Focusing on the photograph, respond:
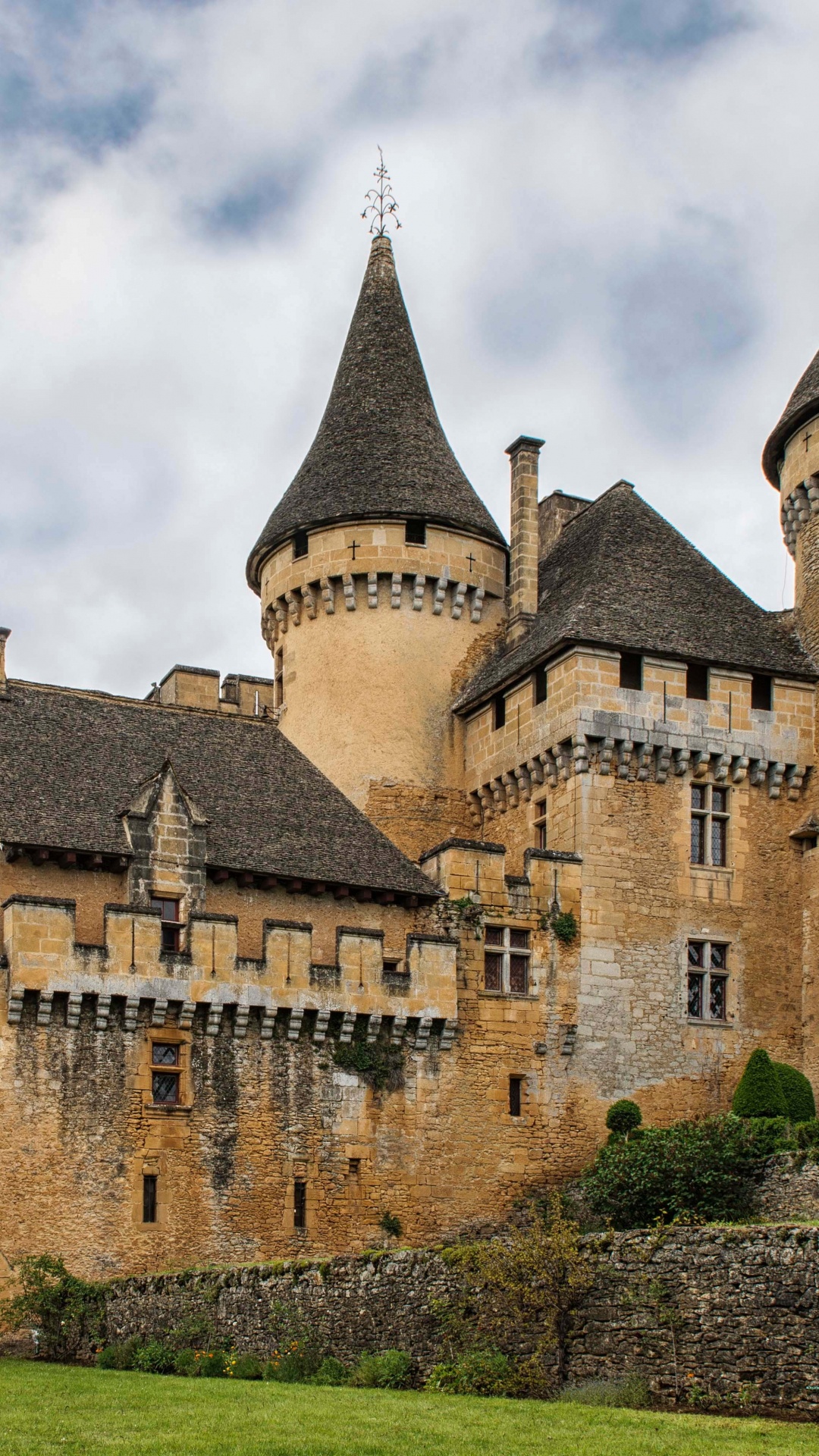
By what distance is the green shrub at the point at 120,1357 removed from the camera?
24.5m

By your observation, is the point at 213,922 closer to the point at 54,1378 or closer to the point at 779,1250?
the point at 54,1378

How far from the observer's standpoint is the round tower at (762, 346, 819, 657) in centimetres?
3512

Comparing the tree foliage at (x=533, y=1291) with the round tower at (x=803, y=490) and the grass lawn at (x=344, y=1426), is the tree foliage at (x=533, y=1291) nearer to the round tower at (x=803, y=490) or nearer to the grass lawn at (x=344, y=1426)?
the grass lawn at (x=344, y=1426)

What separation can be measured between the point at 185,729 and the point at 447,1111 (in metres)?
9.12

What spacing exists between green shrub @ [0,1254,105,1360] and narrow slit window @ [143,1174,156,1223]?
160 cm

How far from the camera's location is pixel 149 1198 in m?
28.6

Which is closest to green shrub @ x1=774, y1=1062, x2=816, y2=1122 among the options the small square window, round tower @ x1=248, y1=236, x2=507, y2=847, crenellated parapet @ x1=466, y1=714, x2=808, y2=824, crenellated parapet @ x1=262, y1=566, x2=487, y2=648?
crenellated parapet @ x1=466, y1=714, x2=808, y2=824

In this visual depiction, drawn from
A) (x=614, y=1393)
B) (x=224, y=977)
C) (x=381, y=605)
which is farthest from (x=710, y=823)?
(x=614, y=1393)

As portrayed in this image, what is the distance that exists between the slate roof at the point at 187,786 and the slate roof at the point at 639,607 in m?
4.30

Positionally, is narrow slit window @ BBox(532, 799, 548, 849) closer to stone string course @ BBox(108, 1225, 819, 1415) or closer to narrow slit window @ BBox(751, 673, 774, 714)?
narrow slit window @ BBox(751, 673, 774, 714)

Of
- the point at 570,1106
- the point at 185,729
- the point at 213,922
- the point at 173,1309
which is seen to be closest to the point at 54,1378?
the point at 173,1309

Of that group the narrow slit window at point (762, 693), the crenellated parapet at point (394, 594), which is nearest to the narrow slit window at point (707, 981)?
the narrow slit window at point (762, 693)

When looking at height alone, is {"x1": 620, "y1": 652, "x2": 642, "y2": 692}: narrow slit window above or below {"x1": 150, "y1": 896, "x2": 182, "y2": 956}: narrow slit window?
above

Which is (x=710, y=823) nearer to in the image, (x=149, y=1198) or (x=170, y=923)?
(x=170, y=923)
